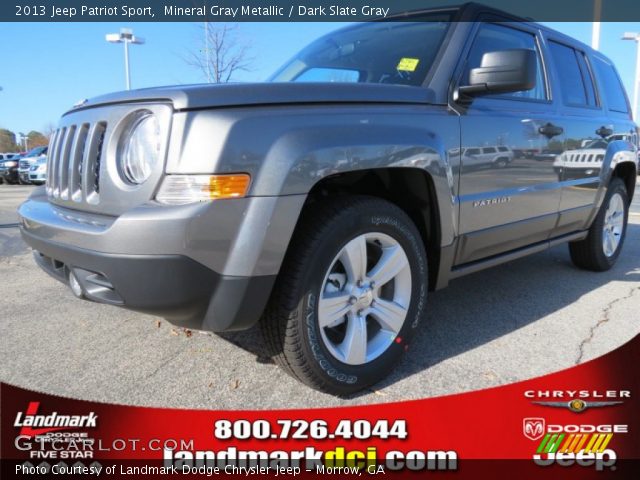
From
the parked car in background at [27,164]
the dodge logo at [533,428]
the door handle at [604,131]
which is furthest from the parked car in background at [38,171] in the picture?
the dodge logo at [533,428]

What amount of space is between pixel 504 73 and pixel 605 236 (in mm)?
2777

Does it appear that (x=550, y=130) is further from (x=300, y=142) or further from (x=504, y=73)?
(x=300, y=142)

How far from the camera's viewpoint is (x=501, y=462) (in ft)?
5.85

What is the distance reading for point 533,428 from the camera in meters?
1.87

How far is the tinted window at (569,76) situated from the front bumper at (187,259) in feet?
9.18

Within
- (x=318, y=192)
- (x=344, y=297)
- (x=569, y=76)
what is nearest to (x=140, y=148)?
(x=318, y=192)

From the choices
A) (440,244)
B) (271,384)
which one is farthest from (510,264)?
(271,384)

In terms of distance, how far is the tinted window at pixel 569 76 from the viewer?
143 inches

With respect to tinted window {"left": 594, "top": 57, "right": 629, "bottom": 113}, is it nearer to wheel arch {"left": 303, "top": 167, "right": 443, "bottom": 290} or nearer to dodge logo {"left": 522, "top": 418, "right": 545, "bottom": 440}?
wheel arch {"left": 303, "top": 167, "right": 443, "bottom": 290}

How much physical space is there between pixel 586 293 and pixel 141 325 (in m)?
3.31

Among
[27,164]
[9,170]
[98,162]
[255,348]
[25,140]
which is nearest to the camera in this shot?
[98,162]

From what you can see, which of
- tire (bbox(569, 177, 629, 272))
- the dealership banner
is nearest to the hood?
the dealership banner

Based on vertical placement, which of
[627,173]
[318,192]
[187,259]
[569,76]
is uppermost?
[569,76]

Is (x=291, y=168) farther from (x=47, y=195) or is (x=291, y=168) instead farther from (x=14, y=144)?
(x=14, y=144)
